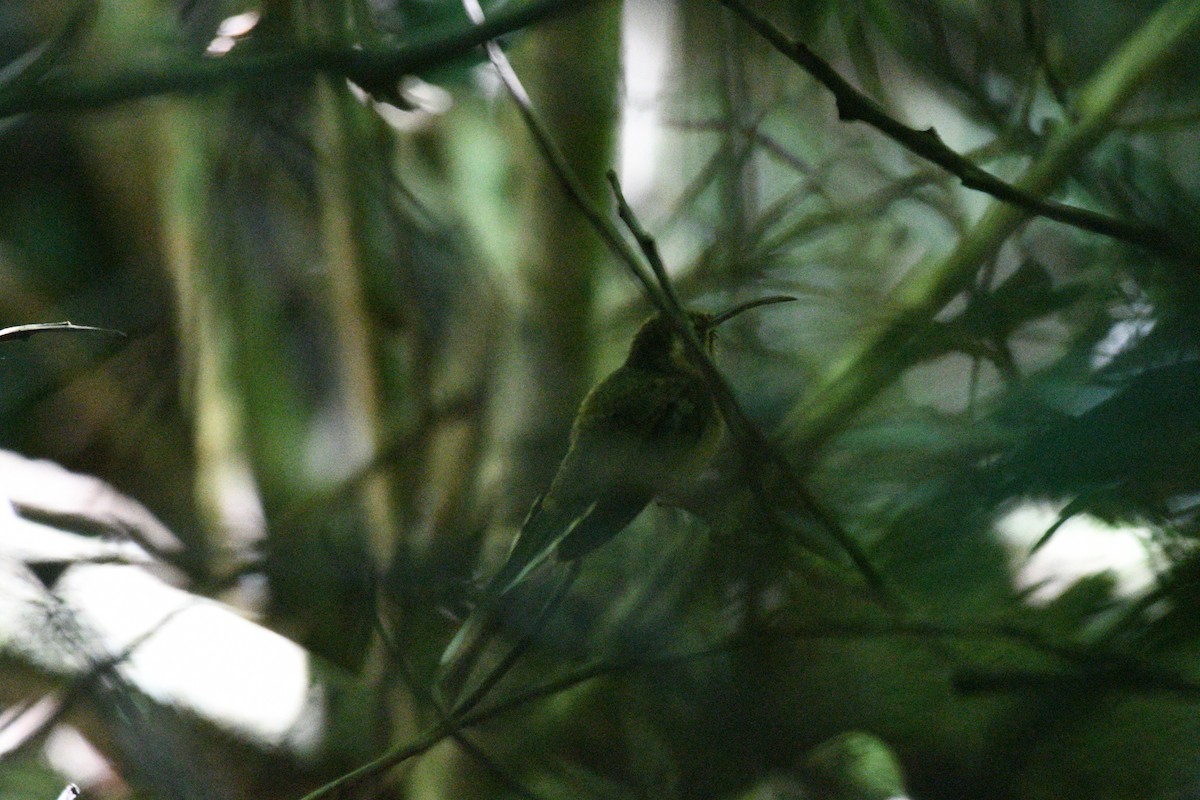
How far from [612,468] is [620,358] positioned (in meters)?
0.73

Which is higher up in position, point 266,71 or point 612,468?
point 266,71

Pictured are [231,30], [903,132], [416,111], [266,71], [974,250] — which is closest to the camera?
[903,132]

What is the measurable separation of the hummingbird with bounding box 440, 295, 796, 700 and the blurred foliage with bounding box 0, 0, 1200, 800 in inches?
1.3

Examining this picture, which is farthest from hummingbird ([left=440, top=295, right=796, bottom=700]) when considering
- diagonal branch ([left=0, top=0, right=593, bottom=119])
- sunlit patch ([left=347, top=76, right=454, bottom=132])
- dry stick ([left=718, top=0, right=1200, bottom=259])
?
sunlit patch ([left=347, top=76, right=454, bottom=132])

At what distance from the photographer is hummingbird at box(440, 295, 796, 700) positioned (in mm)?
697

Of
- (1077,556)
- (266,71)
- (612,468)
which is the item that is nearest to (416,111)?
(266,71)

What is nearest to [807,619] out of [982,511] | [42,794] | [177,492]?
[982,511]

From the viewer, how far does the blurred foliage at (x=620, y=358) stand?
515 millimetres

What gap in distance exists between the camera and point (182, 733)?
851mm

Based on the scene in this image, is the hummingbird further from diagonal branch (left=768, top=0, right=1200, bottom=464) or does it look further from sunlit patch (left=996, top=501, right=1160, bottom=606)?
sunlit patch (left=996, top=501, right=1160, bottom=606)

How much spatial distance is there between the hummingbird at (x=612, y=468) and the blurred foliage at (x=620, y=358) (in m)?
0.03

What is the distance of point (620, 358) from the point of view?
1.43 m

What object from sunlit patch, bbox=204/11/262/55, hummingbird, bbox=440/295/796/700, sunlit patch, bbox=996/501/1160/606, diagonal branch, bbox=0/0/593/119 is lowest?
sunlit patch, bbox=996/501/1160/606

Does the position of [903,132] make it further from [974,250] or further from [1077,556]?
[974,250]
